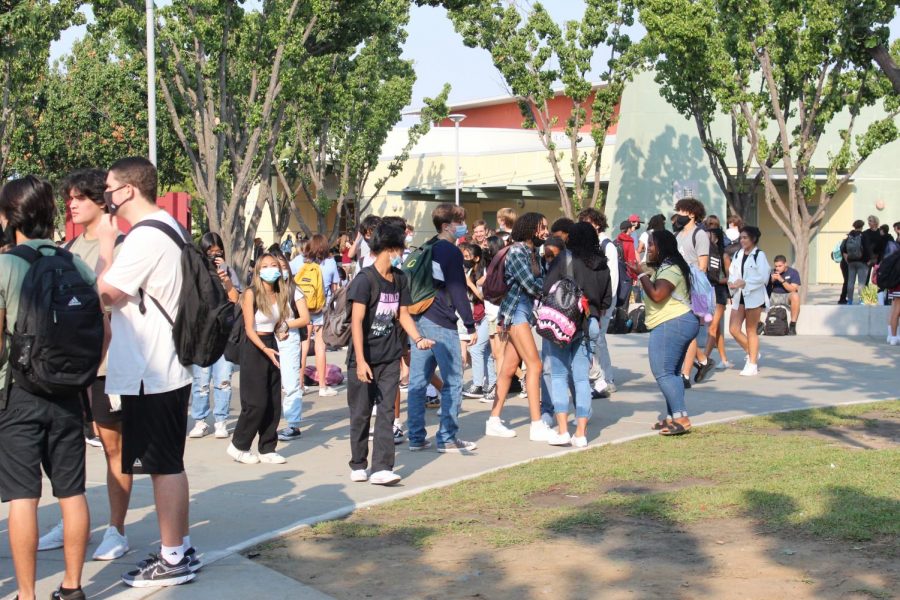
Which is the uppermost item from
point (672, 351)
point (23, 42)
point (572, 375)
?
point (23, 42)

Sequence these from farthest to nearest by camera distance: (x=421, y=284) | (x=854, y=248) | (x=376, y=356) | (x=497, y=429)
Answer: (x=854, y=248) < (x=497, y=429) < (x=421, y=284) < (x=376, y=356)

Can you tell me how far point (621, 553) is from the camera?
600cm

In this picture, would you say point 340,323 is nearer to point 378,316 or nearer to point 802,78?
point 378,316

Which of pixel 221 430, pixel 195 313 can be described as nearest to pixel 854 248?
pixel 221 430

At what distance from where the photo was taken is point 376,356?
7953mm

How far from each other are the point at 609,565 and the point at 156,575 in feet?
6.95

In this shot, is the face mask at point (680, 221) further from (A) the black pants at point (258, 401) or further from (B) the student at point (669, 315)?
(A) the black pants at point (258, 401)

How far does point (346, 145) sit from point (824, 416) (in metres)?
25.9

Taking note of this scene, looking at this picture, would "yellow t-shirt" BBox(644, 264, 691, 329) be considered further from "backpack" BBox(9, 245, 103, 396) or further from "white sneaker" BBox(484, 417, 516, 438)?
"backpack" BBox(9, 245, 103, 396)

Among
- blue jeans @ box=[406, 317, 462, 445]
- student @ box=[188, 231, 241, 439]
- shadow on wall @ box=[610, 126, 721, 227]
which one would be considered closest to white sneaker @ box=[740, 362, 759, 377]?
blue jeans @ box=[406, 317, 462, 445]

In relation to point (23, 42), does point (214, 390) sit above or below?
below

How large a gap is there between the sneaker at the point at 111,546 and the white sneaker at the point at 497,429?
14.4ft

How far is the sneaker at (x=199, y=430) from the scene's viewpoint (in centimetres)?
1007

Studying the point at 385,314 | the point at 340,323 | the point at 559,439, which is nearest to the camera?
the point at 385,314
